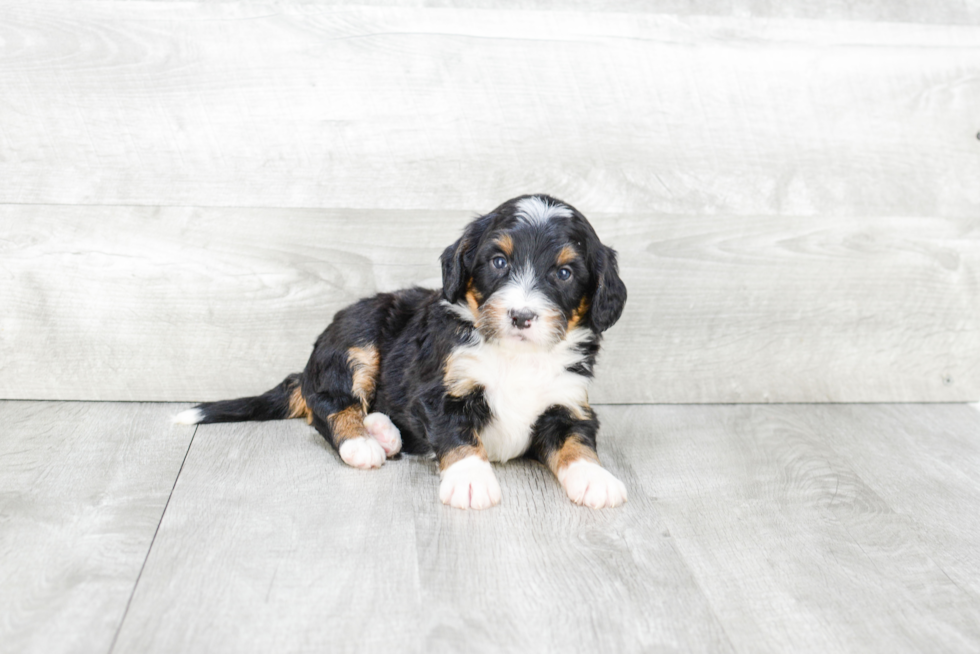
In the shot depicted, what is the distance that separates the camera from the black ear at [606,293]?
2.72 metres

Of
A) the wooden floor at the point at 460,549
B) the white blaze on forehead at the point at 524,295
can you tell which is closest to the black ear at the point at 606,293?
the white blaze on forehead at the point at 524,295

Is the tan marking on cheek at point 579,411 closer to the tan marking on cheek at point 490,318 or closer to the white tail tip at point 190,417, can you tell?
the tan marking on cheek at point 490,318

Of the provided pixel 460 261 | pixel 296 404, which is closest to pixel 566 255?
pixel 460 261

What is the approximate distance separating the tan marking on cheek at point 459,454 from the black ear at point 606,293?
54cm

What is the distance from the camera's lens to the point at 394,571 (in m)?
2.22

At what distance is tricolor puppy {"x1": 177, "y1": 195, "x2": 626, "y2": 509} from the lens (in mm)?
2604

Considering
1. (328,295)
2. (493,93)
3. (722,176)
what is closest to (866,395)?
(722,176)

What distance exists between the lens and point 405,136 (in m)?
3.38

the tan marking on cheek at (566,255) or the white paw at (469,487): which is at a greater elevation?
the tan marking on cheek at (566,255)

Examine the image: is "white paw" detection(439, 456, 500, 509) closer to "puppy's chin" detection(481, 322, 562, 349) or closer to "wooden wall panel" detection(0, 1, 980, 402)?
"puppy's chin" detection(481, 322, 562, 349)

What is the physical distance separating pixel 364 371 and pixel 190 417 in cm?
67

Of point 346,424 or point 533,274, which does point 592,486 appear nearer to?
point 533,274

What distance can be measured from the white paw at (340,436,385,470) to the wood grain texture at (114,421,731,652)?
4 cm

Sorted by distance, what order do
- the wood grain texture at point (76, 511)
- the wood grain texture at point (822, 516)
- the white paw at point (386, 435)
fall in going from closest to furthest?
1. the wood grain texture at point (76, 511)
2. the wood grain texture at point (822, 516)
3. the white paw at point (386, 435)
